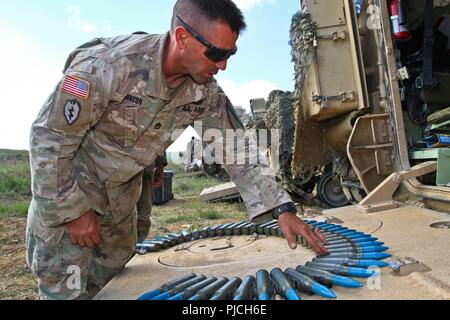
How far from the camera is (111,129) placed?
2404mm

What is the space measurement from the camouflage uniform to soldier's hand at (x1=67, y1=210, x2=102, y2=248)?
0.05 meters

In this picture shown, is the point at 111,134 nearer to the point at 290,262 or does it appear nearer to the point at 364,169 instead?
the point at 290,262

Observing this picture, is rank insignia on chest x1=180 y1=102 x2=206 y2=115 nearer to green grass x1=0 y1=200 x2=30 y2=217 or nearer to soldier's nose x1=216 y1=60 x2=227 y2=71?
soldier's nose x1=216 y1=60 x2=227 y2=71

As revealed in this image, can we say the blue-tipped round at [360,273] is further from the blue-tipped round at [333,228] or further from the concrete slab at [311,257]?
the blue-tipped round at [333,228]

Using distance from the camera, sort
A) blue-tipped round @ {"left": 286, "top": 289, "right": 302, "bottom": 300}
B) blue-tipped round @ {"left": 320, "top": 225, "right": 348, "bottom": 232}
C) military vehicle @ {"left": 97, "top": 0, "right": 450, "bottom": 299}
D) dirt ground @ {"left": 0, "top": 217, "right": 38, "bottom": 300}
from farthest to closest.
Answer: dirt ground @ {"left": 0, "top": 217, "right": 38, "bottom": 300} < blue-tipped round @ {"left": 320, "top": 225, "right": 348, "bottom": 232} < military vehicle @ {"left": 97, "top": 0, "right": 450, "bottom": 299} < blue-tipped round @ {"left": 286, "top": 289, "right": 302, "bottom": 300}

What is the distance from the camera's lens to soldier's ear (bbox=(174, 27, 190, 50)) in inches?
84.5

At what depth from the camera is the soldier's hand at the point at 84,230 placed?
6.91 feet

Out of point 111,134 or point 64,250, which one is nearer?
point 64,250

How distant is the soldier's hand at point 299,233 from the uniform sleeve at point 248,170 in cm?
14

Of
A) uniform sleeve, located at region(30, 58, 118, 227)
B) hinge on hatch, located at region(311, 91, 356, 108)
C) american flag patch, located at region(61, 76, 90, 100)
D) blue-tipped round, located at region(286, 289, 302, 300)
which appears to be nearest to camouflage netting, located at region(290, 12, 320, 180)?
hinge on hatch, located at region(311, 91, 356, 108)

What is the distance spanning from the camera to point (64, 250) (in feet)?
7.38

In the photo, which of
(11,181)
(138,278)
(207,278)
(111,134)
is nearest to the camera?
(207,278)
